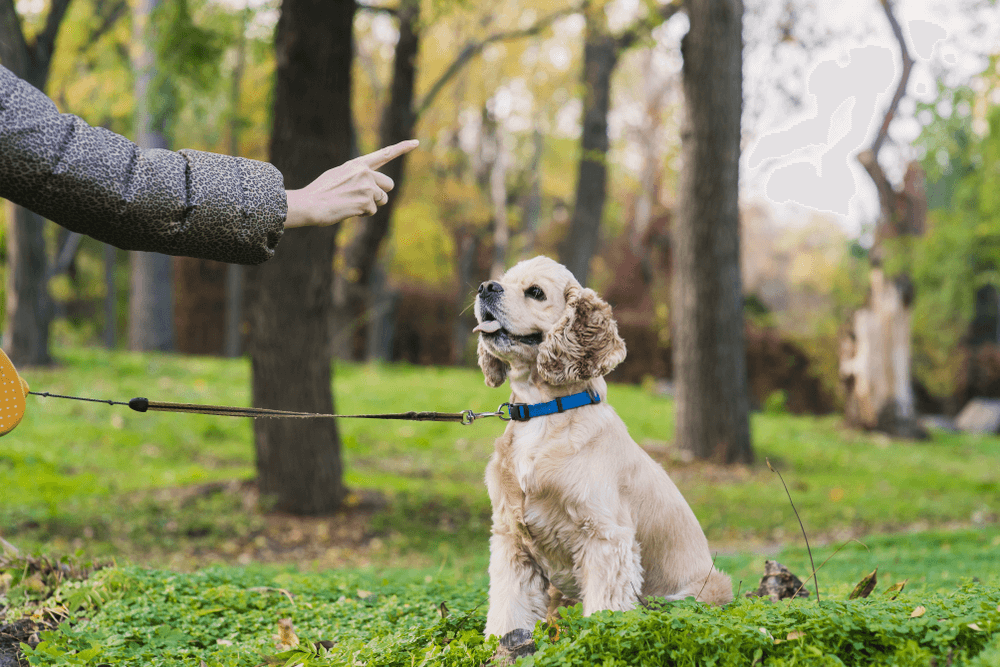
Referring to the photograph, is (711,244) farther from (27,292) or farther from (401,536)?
(27,292)

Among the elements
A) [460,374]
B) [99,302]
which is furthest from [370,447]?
[99,302]

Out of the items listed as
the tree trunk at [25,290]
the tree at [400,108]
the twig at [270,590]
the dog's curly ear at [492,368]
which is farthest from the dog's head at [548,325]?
the tree trunk at [25,290]

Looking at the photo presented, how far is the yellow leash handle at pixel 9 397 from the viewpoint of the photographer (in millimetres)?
3006

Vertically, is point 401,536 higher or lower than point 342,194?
lower

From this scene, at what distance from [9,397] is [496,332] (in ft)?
6.44

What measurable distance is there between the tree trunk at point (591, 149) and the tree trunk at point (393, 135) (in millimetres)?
3597

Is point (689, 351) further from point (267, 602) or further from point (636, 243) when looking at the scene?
point (636, 243)

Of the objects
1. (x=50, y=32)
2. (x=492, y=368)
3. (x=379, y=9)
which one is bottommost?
(x=492, y=368)

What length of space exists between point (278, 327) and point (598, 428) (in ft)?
16.0

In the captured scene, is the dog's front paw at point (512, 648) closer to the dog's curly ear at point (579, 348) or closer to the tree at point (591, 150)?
the dog's curly ear at point (579, 348)

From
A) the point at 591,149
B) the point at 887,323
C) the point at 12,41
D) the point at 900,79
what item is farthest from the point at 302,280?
the point at 900,79

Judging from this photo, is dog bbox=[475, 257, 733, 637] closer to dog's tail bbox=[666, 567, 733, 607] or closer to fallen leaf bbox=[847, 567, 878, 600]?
dog's tail bbox=[666, 567, 733, 607]

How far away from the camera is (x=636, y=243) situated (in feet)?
96.2

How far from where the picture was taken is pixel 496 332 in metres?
3.37
